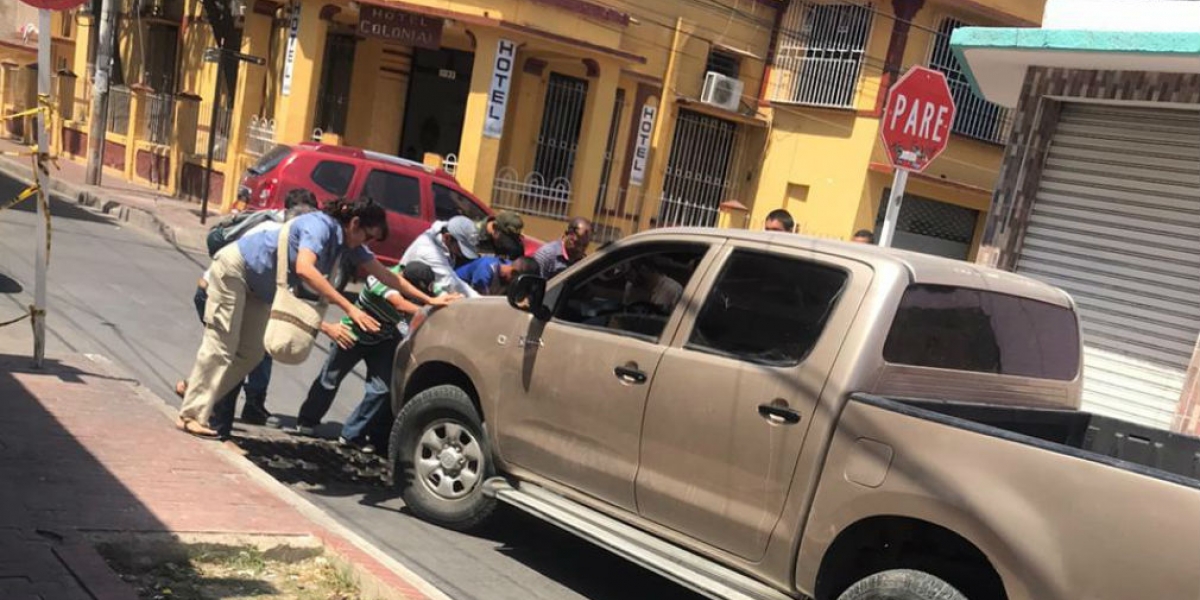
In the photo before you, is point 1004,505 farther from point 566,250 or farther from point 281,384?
point 281,384

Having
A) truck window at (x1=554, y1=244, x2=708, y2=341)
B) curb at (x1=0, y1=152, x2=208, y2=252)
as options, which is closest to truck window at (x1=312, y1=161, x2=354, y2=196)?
curb at (x1=0, y1=152, x2=208, y2=252)

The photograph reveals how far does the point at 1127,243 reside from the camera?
877 cm

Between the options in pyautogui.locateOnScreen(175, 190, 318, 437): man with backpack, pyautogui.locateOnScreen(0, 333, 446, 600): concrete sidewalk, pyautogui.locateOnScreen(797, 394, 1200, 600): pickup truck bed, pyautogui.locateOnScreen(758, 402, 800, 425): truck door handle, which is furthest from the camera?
pyautogui.locateOnScreen(175, 190, 318, 437): man with backpack

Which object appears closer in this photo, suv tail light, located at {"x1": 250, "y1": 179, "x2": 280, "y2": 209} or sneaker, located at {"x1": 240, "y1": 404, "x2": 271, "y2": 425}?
sneaker, located at {"x1": 240, "y1": 404, "x2": 271, "y2": 425}

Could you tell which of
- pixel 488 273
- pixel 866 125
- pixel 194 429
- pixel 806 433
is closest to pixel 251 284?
pixel 194 429

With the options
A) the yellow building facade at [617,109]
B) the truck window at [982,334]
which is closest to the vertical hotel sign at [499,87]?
the yellow building facade at [617,109]

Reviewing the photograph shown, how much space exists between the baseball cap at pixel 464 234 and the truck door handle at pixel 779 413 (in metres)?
3.52

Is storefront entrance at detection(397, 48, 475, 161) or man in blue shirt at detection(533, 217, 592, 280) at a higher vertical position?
storefront entrance at detection(397, 48, 475, 161)

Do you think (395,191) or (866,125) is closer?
(395,191)

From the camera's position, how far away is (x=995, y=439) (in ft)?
12.1

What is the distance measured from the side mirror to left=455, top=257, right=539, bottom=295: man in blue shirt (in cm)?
187

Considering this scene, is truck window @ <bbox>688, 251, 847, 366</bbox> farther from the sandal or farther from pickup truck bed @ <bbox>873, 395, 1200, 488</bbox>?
the sandal

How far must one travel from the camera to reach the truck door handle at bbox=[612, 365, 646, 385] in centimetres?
482

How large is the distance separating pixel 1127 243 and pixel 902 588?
614 cm
